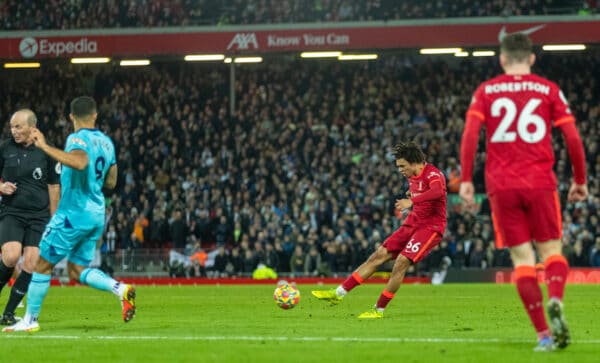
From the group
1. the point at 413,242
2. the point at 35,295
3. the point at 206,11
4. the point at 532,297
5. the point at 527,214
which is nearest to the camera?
the point at 532,297

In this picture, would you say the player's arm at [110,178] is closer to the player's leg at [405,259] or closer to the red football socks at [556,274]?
the player's leg at [405,259]

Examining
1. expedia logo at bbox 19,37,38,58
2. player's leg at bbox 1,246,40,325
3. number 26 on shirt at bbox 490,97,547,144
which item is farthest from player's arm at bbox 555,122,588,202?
expedia logo at bbox 19,37,38,58

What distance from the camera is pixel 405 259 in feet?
47.9

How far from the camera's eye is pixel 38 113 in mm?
42031

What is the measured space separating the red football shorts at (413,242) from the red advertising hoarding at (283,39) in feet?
74.8

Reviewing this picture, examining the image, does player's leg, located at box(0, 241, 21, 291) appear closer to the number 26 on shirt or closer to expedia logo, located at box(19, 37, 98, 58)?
the number 26 on shirt

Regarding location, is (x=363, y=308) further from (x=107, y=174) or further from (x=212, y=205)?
(x=212, y=205)

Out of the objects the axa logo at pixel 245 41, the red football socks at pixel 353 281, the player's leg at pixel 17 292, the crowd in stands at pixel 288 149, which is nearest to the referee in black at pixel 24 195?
the player's leg at pixel 17 292

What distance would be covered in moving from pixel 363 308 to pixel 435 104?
2332 centimetres

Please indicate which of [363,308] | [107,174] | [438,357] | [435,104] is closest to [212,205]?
[435,104]

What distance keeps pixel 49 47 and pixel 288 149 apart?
8.93 metres

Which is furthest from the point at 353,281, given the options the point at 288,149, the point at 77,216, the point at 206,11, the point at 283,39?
the point at 206,11

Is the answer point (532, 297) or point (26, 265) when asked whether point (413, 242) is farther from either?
point (532, 297)

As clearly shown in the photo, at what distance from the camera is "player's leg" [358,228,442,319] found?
46.6ft
